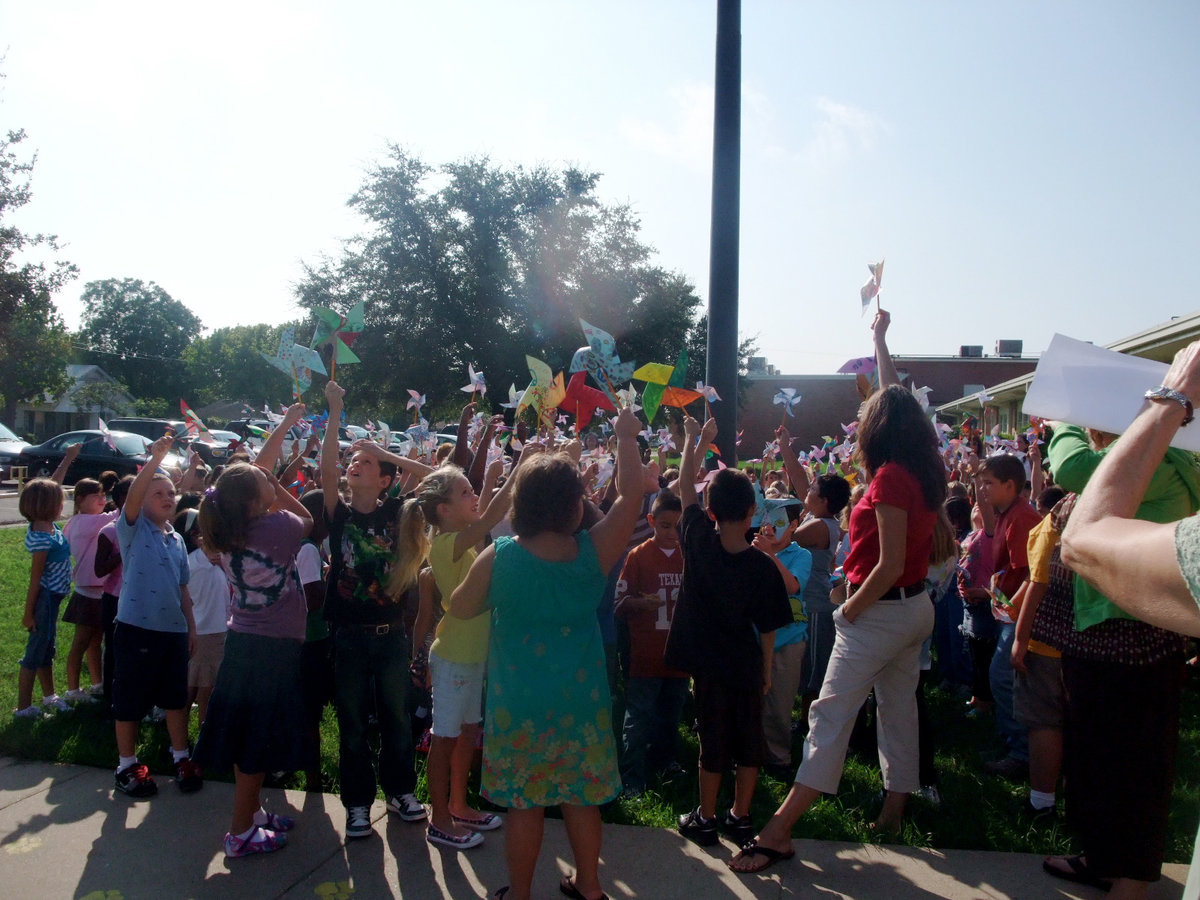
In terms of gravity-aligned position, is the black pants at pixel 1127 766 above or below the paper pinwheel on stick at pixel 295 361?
below

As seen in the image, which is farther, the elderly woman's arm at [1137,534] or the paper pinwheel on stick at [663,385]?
the paper pinwheel on stick at [663,385]

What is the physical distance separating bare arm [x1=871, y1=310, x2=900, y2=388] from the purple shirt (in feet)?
9.09

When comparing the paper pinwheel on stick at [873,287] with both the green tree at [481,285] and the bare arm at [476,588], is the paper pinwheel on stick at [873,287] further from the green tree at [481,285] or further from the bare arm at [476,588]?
the green tree at [481,285]

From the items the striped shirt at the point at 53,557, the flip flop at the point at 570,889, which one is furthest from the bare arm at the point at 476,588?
the striped shirt at the point at 53,557

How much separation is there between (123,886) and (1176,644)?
3.98 m

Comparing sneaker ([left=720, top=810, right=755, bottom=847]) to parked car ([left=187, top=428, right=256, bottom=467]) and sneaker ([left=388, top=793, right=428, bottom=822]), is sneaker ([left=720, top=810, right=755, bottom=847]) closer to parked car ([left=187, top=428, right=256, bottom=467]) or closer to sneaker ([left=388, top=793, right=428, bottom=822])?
sneaker ([left=388, top=793, right=428, bottom=822])

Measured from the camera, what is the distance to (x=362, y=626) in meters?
3.84

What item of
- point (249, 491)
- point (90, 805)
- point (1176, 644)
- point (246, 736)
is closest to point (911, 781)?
point (1176, 644)

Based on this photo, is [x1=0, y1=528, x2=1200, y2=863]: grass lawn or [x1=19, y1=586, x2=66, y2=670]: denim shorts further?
[x1=19, y1=586, x2=66, y2=670]: denim shorts

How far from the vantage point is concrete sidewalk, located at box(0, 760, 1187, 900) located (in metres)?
3.40

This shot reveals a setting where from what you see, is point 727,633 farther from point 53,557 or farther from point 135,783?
point 53,557

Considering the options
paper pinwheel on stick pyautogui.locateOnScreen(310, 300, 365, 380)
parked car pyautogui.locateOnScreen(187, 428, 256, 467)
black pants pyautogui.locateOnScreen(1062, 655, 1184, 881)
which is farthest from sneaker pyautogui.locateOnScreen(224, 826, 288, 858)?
black pants pyautogui.locateOnScreen(1062, 655, 1184, 881)

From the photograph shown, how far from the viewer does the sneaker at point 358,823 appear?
150 inches

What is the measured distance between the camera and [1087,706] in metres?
3.10
